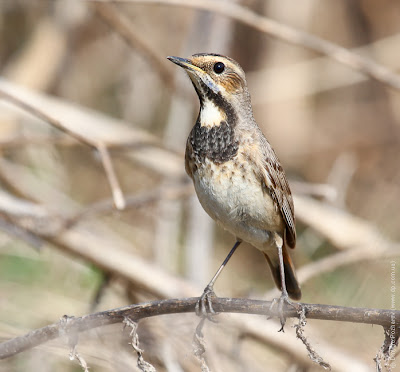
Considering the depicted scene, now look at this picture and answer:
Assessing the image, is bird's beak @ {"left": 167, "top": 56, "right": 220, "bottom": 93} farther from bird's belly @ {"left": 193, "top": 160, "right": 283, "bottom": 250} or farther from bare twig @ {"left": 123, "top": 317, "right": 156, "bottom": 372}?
bare twig @ {"left": 123, "top": 317, "right": 156, "bottom": 372}

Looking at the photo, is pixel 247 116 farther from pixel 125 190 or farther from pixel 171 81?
pixel 125 190

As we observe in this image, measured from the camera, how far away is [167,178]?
685 cm

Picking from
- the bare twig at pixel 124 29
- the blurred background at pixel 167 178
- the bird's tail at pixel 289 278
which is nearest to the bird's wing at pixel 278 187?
the bird's tail at pixel 289 278

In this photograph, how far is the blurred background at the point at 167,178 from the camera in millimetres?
5164

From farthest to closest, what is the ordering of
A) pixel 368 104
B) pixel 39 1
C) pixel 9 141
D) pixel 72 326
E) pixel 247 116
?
pixel 368 104 → pixel 39 1 → pixel 9 141 → pixel 247 116 → pixel 72 326

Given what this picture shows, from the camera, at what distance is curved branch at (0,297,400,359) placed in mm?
2832

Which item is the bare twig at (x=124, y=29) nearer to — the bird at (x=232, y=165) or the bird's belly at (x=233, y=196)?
the bird at (x=232, y=165)

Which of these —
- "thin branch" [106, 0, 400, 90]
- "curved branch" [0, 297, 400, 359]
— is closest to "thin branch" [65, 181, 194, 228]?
"thin branch" [106, 0, 400, 90]

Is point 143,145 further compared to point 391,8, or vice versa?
point 391,8

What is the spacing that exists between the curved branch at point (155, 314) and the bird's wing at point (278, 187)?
102cm

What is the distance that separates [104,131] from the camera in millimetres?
6707

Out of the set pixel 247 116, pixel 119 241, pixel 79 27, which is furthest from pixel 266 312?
pixel 79 27

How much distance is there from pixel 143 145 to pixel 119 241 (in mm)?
1204

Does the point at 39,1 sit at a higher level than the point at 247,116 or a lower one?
higher
